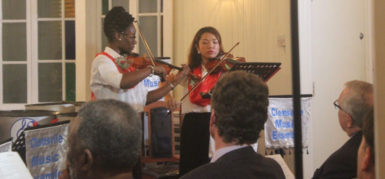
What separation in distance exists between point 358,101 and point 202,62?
4.58 feet

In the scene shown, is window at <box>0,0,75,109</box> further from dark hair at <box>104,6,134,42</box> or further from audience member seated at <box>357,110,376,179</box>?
audience member seated at <box>357,110,376,179</box>

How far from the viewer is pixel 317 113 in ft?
13.7

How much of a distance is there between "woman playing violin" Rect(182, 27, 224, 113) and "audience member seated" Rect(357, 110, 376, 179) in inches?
61.3

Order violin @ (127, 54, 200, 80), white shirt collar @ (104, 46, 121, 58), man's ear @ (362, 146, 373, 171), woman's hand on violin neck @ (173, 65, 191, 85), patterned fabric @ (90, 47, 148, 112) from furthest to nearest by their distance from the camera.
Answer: woman's hand on violin neck @ (173, 65, 191, 85) → violin @ (127, 54, 200, 80) → white shirt collar @ (104, 46, 121, 58) → patterned fabric @ (90, 47, 148, 112) → man's ear @ (362, 146, 373, 171)

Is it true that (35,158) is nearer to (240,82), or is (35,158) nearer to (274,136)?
(240,82)

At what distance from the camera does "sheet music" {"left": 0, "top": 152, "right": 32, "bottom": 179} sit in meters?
1.31

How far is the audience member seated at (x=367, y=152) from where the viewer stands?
1.42 meters

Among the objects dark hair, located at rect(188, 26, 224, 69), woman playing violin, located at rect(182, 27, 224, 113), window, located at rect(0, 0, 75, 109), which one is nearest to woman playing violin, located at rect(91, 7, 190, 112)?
woman playing violin, located at rect(182, 27, 224, 113)

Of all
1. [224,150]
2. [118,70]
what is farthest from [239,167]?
[118,70]

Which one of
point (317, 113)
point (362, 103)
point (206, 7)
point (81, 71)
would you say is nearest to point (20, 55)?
point (81, 71)

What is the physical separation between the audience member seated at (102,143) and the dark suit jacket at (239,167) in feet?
0.75

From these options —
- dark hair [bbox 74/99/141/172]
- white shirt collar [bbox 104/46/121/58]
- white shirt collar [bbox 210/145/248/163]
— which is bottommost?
white shirt collar [bbox 210/145/248/163]

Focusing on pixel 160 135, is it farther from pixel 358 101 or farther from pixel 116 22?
pixel 358 101

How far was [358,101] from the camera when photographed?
1979 millimetres
